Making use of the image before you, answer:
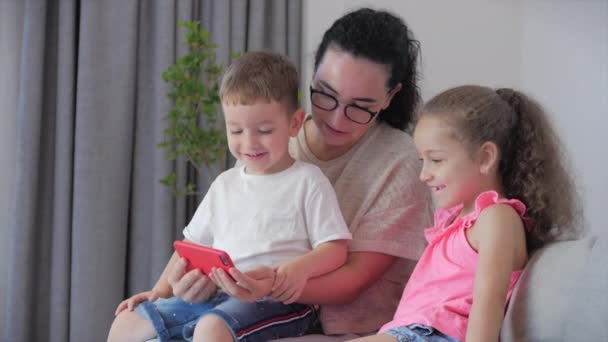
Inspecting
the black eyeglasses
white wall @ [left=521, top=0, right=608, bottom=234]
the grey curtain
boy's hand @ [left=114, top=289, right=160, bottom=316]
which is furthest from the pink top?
the grey curtain

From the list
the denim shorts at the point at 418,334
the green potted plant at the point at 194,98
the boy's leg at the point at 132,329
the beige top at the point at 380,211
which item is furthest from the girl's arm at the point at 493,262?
the green potted plant at the point at 194,98

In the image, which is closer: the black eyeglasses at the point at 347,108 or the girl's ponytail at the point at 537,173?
the girl's ponytail at the point at 537,173

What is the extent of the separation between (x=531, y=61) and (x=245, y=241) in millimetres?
2108

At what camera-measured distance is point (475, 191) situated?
60.4 inches

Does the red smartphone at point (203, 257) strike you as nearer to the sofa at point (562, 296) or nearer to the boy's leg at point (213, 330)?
the boy's leg at point (213, 330)

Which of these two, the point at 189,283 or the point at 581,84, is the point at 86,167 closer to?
the point at 189,283

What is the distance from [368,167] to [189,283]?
563 mm

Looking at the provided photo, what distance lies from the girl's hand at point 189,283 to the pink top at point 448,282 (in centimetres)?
41

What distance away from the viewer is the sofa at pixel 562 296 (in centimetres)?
128

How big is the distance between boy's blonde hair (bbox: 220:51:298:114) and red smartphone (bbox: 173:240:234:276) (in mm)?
364

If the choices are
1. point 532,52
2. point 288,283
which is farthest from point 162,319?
point 532,52

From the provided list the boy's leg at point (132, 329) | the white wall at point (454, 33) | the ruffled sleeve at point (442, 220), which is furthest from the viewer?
the white wall at point (454, 33)

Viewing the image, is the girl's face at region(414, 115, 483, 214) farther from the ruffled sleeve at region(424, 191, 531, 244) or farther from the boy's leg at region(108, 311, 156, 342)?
the boy's leg at region(108, 311, 156, 342)

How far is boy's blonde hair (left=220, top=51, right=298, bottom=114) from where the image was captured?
1700 millimetres
